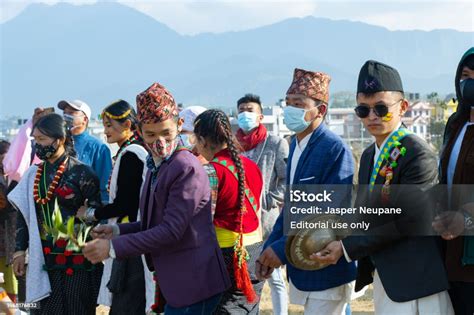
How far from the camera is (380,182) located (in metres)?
3.80

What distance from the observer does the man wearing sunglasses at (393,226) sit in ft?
11.8

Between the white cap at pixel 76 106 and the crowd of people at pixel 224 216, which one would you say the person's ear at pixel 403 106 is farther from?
the white cap at pixel 76 106

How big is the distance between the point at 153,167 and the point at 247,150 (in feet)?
10.1

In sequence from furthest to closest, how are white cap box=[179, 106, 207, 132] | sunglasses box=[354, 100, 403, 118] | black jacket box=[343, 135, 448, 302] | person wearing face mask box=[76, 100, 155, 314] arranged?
1. white cap box=[179, 106, 207, 132]
2. person wearing face mask box=[76, 100, 155, 314]
3. sunglasses box=[354, 100, 403, 118]
4. black jacket box=[343, 135, 448, 302]

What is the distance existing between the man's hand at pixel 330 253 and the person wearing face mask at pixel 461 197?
1.64 ft

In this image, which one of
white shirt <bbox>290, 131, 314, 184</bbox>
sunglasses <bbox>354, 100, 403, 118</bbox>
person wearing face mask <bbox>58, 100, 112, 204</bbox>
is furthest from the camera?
person wearing face mask <bbox>58, 100, 112, 204</bbox>

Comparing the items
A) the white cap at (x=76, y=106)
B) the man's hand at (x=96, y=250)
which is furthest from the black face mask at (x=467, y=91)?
the white cap at (x=76, y=106)

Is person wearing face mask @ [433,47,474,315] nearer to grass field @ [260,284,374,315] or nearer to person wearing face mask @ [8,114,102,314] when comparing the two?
person wearing face mask @ [8,114,102,314]

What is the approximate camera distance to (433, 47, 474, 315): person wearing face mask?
139 inches

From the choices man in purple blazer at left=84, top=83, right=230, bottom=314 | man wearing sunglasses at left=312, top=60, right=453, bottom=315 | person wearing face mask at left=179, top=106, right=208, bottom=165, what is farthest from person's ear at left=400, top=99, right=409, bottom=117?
person wearing face mask at left=179, top=106, right=208, bottom=165

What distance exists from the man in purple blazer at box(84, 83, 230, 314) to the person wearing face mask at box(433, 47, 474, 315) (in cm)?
119

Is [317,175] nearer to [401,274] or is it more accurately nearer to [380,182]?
[380,182]

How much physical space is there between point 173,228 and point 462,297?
56.4 inches

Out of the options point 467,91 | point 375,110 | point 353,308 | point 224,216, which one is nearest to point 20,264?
point 224,216
